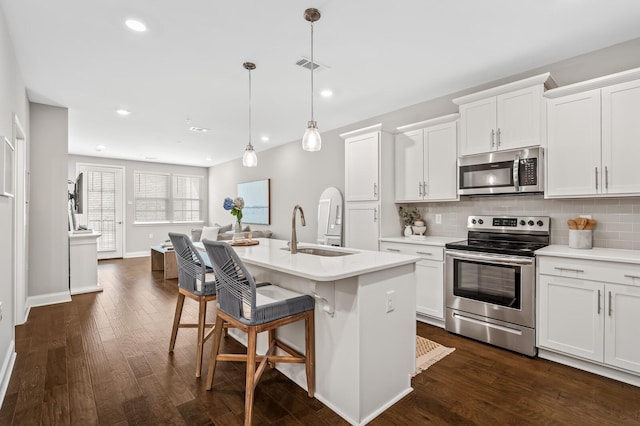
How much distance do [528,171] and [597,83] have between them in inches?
31.5

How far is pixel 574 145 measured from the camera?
2.67 metres

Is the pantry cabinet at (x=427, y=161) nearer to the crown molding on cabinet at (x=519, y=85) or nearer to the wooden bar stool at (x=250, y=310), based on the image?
Answer: the crown molding on cabinet at (x=519, y=85)

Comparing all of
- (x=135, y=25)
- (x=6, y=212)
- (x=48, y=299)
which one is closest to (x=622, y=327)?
(x=135, y=25)

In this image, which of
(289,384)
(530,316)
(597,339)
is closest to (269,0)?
(289,384)

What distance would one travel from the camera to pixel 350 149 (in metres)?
4.24

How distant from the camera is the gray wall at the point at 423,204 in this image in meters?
2.71

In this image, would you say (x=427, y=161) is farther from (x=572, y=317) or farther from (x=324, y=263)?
(x=324, y=263)

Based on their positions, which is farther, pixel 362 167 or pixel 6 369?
pixel 362 167

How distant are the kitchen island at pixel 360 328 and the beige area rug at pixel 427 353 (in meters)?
0.35

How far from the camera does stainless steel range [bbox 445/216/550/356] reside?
2682mm

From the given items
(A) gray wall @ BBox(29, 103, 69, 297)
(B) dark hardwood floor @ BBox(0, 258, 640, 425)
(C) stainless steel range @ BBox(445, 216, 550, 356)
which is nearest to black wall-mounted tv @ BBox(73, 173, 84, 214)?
(A) gray wall @ BBox(29, 103, 69, 297)

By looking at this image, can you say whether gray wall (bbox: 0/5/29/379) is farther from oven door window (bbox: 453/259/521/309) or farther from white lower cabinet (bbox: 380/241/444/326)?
oven door window (bbox: 453/259/521/309)

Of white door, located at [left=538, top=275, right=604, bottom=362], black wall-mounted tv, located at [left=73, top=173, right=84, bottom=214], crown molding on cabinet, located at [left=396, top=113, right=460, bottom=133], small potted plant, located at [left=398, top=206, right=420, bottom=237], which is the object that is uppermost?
crown molding on cabinet, located at [left=396, top=113, right=460, bottom=133]

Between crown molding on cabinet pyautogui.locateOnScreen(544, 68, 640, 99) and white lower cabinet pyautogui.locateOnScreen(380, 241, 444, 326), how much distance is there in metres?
1.67
